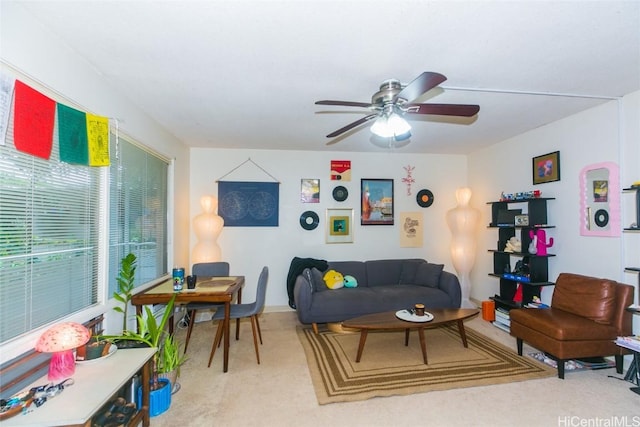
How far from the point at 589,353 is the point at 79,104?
14.7 feet

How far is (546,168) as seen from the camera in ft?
11.6

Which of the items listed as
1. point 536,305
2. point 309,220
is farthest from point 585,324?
point 309,220

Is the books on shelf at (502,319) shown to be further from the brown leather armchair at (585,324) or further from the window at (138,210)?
the window at (138,210)

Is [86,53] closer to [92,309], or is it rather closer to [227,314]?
[92,309]

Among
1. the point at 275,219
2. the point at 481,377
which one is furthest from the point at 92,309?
the point at 481,377

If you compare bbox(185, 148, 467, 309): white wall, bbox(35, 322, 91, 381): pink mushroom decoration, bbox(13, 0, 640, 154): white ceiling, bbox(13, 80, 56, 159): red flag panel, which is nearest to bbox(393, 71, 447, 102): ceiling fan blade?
bbox(13, 0, 640, 154): white ceiling

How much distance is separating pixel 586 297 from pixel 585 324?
33cm

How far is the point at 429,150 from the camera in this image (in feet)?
Result: 15.6

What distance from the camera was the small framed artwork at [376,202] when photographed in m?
Answer: 4.83

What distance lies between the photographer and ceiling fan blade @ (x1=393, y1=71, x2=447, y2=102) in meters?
1.58

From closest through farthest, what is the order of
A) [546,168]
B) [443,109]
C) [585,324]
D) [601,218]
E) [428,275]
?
[443,109] → [585,324] → [601,218] → [546,168] → [428,275]

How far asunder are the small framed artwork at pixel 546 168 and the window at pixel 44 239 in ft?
15.2

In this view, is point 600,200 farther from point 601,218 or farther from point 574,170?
point 574,170

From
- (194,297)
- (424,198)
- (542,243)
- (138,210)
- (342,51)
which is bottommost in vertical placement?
(194,297)
